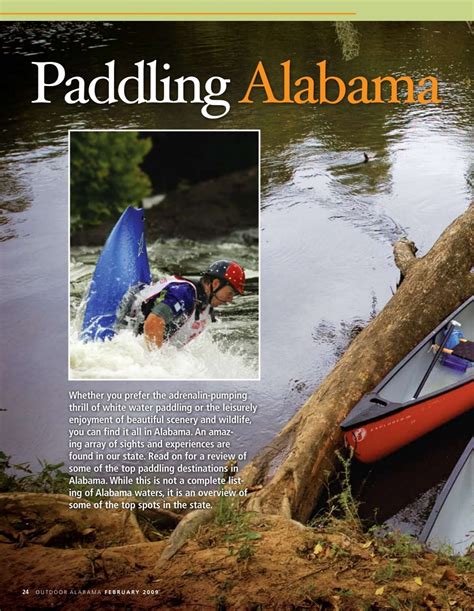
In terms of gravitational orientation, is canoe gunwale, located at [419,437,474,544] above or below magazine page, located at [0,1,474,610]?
below

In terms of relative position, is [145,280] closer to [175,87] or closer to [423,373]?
[175,87]

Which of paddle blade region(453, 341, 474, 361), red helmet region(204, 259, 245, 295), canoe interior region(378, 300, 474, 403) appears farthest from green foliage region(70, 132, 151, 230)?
paddle blade region(453, 341, 474, 361)

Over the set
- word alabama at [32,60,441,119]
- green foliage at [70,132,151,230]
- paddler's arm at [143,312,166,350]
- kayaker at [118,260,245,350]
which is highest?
word alabama at [32,60,441,119]

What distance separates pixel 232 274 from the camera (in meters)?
4.93

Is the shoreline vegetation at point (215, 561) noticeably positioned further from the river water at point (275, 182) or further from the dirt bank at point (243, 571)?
the river water at point (275, 182)

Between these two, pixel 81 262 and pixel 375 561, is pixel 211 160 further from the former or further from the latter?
pixel 375 561

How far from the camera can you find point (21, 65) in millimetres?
4855

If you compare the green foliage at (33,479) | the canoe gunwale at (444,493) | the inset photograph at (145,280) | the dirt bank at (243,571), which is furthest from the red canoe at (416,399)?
the green foliage at (33,479)

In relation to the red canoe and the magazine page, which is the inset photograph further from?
the red canoe

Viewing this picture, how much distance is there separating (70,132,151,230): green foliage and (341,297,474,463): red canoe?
1.81 m

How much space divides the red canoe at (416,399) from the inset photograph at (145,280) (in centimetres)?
68

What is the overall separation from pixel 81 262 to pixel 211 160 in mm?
961

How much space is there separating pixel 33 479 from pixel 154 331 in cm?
108

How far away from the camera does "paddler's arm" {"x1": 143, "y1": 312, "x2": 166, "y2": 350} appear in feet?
16.0
